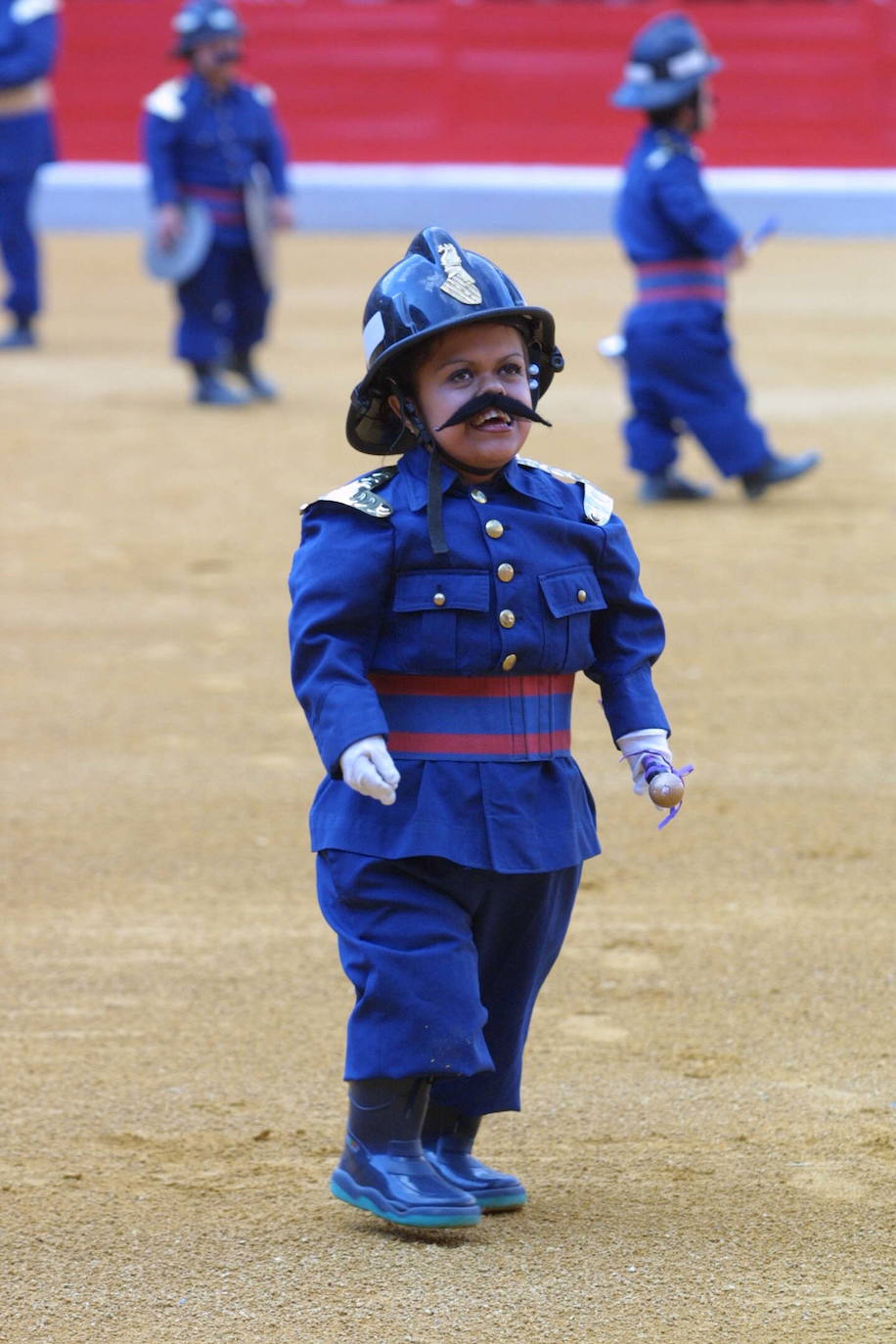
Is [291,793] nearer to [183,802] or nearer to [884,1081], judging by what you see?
[183,802]

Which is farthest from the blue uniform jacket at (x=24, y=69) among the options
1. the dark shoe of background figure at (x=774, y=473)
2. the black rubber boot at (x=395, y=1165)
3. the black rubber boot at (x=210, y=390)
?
the black rubber boot at (x=395, y=1165)

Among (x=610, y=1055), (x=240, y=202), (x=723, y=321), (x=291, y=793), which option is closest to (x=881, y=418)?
(x=723, y=321)

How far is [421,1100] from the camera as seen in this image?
279cm

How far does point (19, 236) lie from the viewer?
11.1 m

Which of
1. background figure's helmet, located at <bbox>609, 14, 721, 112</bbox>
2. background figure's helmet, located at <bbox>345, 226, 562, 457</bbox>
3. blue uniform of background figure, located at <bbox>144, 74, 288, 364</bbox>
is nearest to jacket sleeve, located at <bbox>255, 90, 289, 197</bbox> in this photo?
blue uniform of background figure, located at <bbox>144, 74, 288, 364</bbox>

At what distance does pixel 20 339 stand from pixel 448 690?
9.17 metres

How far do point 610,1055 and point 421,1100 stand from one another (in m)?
0.72

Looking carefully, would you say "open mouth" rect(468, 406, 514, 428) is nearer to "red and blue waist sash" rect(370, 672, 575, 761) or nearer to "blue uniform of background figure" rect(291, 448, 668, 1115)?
"blue uniform of background figure" rect(291, 448, 668, 1115)

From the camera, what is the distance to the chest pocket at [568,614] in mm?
2736

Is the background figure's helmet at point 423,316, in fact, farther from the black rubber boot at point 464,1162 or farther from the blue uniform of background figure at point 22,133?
the blue uniform of background figure at point 22,133

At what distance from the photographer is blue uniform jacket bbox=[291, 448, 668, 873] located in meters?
2.67

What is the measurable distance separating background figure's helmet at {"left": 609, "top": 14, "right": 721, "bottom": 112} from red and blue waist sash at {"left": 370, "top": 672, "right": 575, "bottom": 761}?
16.7 feet

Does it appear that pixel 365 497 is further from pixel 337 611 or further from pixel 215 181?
pixel 215 181

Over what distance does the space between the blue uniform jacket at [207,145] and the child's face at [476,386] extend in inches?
283
